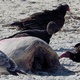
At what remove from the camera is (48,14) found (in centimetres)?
1234

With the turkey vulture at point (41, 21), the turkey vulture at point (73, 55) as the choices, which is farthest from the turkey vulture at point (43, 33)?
the turkey vulture at point (73, 55)

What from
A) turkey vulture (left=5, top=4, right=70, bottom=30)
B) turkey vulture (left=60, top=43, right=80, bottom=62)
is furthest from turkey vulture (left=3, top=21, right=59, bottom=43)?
turkey vulture (left=60, top=43, right=80, bottom=62)

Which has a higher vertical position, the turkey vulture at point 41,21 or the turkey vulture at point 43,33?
the turkey vulture at point 43,33

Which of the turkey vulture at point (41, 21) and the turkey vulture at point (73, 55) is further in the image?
the turkey vulture at point (41, 21)

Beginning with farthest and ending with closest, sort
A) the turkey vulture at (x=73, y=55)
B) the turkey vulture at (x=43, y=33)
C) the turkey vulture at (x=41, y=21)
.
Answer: the turkey vulture at (x=41, y=21)
the turkey vulture at (x=43, y=33)
the turkey vulture at (x=73, y=55)

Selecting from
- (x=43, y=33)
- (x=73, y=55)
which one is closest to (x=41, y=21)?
(x=43, y=33)

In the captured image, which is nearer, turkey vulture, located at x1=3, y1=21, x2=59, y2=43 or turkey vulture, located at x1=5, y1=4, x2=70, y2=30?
turkey vulture, located at x1=3, y1=21, x2=59, y2=43

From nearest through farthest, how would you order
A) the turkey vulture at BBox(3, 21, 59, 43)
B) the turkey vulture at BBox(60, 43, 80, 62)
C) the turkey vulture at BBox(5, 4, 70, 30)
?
the turkey vulture at BBox(60, 43, 80, 62), the turkey vulture at BBox(3, 21, 59, 43), the turkey vulture at BBox(5, 4, 70, 30)

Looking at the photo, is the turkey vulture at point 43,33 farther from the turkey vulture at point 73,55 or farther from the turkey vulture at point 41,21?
the turkey vulture at point 73,55

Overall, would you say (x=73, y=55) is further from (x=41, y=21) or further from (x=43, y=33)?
A: (x=41, y=21)

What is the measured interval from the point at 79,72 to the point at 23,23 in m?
4.00

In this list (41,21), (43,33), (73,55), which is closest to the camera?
(73,55)

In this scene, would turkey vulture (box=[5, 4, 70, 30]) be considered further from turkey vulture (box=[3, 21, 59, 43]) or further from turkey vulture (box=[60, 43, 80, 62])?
turkey vulture (box=[60, 43, 80, 62])

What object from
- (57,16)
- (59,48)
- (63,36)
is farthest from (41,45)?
(57,16)
